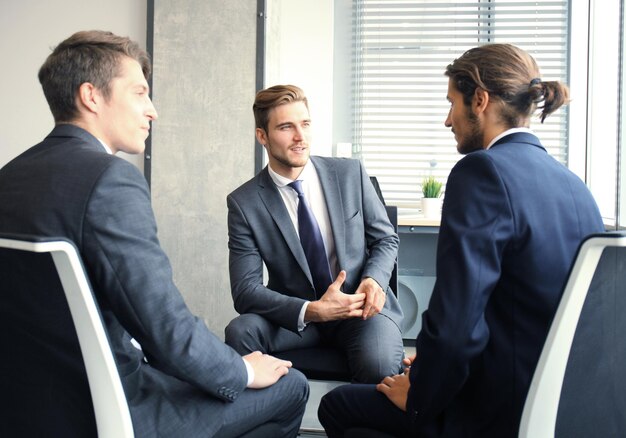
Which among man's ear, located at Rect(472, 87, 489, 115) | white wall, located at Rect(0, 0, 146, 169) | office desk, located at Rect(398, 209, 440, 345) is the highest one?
white wall, located at Rect(0, 0, 146, 169)

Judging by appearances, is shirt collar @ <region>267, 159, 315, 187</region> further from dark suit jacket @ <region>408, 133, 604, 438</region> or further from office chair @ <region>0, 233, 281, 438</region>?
office chair @ <region>0, 233, 281, 438</region>

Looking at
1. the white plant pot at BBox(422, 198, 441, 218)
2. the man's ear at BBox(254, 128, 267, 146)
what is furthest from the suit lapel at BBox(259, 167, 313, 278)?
the white plant pot at BBox(422, 198, 441, 218)

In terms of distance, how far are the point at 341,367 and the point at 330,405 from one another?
511mm

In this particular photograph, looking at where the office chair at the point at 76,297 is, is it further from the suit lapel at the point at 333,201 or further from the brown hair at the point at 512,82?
the suit lapel at the point at 333,201

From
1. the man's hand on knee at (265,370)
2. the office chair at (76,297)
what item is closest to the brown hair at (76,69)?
the office chair at (76,297)

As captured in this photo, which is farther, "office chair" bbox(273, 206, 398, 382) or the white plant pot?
the white plant pot

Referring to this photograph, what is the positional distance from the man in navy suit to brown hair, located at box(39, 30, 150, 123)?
878mm

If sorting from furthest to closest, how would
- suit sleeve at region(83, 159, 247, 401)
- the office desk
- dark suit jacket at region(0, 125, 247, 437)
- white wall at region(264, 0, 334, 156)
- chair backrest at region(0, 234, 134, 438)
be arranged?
1. white wall at region(264, 0, 334, 156)
2. the office desk
3. suit sleeve at region(83, 159, 247, 401)
4. dark suit jacket at region(0, 125, 247, 437)
5. chair backrest at region(0, 234, 134, 438)

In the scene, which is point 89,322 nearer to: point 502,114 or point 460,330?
point 460,330

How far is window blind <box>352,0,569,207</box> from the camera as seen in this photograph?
16.1 feet

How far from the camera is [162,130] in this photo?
4.12 m

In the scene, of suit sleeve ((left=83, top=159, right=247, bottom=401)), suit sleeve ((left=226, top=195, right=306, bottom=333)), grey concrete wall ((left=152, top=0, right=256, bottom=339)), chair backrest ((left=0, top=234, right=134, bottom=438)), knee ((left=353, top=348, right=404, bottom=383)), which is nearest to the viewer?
chair backrest ((left=0, top=234, right=134, bottom=438))

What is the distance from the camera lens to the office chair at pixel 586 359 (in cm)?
111

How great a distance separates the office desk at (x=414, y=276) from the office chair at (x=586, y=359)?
319 centimetres
